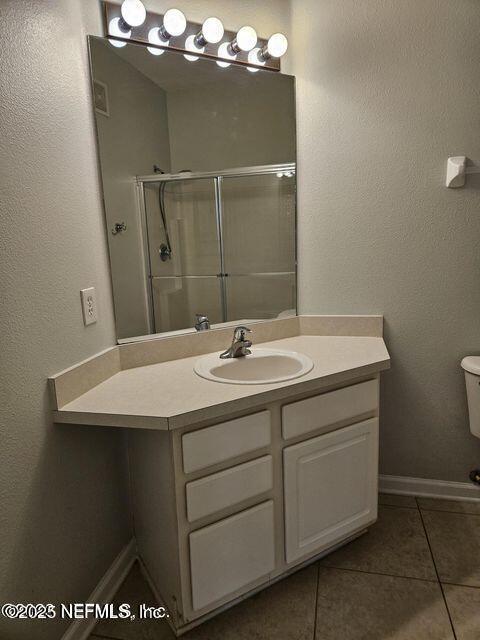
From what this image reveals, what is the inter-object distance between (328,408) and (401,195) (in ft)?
3.29

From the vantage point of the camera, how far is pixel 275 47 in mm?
1690

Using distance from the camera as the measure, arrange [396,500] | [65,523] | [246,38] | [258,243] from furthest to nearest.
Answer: [396,500]
[258,243]
[246,38]
[65,523]

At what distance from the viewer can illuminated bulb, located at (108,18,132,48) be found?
56.5 inches

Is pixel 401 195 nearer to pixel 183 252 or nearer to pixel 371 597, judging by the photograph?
pixel 183 252

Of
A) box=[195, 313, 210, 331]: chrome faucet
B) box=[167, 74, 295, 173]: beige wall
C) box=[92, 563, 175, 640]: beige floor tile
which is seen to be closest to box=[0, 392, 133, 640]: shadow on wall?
box=[92, 563, 175, 640]: beige floor tile

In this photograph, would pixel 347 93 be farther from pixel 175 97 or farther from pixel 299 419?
pixel 299 419

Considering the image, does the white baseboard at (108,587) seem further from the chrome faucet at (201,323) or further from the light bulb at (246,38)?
the light bulb at (246,38)

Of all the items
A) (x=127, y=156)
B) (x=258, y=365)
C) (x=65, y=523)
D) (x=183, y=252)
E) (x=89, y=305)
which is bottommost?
(x=65, y=523)

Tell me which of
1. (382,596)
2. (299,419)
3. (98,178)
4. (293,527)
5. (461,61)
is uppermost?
(461,61)

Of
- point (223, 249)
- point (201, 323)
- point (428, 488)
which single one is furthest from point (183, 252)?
point (428, 488)

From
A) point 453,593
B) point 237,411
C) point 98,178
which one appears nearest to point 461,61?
point 98,178

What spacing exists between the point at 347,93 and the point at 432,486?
6.08 feet

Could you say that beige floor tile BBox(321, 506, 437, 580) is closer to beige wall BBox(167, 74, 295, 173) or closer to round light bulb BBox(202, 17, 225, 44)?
beige wall BBox(167, 74, 295, 173)

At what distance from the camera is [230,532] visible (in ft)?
4.30
